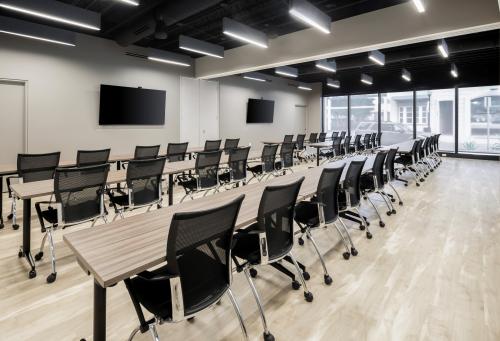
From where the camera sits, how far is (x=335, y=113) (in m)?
13.5

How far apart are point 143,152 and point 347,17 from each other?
468 cm

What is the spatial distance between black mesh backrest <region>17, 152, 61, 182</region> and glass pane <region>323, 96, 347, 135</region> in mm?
11641

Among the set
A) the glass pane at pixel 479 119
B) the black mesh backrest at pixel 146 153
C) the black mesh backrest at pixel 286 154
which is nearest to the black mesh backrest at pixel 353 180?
the black mesh backrest at pixel 286 154

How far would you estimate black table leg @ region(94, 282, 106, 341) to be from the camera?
139cm

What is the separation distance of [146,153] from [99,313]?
391 cm

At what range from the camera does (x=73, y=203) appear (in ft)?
8.80

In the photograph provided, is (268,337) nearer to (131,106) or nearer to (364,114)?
(131,106)

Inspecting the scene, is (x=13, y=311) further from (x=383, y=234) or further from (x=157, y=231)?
(x=383, y=234)

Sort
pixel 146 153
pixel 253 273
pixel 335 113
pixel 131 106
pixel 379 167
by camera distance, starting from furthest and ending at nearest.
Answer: pixel 335 113 → pixel 131 106 → pixel 146 153 → pixel 379 167 → pixel 253 273

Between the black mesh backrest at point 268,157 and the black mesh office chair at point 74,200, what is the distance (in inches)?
124

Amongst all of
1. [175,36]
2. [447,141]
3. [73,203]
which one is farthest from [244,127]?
[73,203]

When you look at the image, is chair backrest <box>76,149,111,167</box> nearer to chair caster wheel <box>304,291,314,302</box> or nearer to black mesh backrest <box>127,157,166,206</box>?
black mesh backrest <box>127,157,166,206</box>

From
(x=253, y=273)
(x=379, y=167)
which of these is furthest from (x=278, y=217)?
(x=379, y=167)

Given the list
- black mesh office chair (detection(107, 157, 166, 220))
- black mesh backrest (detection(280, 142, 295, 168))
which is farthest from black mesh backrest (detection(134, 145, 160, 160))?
black mesh backrest (detection(280, 142, 295, 168))
